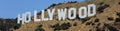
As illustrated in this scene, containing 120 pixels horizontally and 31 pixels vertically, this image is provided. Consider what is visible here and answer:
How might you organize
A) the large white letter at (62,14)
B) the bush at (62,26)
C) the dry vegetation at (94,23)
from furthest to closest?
the large white letter at (62,14) < the bush at (62,26) < the dry vegetation at (94,23)

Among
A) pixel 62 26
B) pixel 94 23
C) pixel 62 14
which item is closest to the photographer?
pixel 94 23

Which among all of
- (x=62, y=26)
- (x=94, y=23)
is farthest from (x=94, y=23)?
(x=62, y=26)

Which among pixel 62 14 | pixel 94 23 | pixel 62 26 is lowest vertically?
pixel 62 26

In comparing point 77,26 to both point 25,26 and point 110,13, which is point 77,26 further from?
point 25,26

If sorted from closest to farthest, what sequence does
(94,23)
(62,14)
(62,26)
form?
(94,23) → (62,26) → (62,14)

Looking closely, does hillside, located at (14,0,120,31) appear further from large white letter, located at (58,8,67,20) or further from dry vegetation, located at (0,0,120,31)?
large white letter, located at (58,8,67,20)

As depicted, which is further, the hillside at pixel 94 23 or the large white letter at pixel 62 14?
the large white letter at pixel 62 14

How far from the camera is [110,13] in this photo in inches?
3275

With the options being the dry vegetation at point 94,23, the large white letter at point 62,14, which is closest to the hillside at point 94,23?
the dry vegetation at point 94,23

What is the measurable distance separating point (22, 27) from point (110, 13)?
55.7 feet

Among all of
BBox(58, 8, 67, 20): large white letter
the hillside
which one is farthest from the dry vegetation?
BBox(58, 8, 67, 20): large white letter

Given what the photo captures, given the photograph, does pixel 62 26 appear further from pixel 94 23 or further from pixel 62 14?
pixel 94 23

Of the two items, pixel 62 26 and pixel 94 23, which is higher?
pixel 94 23

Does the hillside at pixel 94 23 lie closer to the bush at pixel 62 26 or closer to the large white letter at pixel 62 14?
the bush at pixel 62 26
